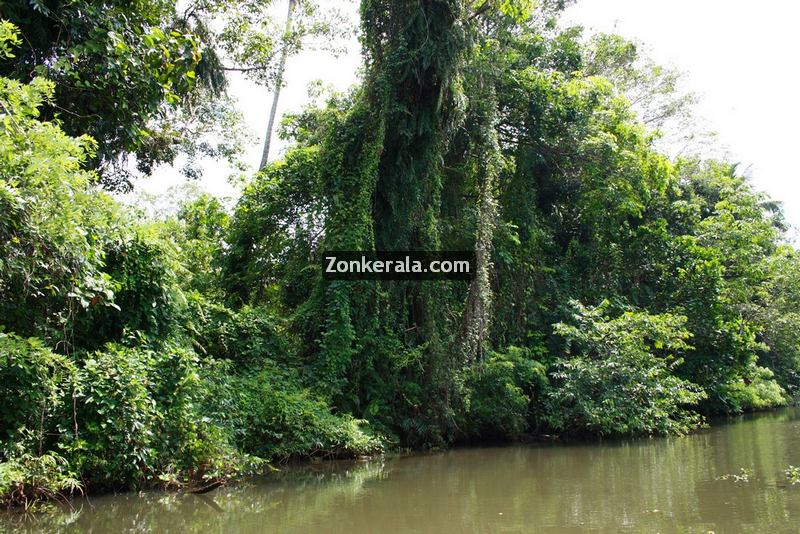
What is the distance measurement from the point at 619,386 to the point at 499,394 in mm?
2380

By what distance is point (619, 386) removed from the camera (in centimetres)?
1180

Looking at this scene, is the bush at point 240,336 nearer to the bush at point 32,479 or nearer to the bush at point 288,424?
the bush at point 288,424

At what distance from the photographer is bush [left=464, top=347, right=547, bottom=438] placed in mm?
11602

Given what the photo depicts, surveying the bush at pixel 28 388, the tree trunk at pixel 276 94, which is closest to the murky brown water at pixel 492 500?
Result: the bush at pixel 28 388

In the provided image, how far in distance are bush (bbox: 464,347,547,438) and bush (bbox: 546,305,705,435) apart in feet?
2.10

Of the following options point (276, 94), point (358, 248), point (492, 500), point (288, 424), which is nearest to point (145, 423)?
point (288, 424)

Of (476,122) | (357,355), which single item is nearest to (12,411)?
(357,355)

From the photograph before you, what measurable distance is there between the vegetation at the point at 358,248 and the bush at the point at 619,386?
60mm

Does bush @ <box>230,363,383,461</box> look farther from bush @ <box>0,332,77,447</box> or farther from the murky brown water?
bush @ <box>0,332,77,447</box>

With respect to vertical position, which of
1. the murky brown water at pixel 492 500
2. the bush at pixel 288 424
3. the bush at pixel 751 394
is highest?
the bush at pixel 751 394

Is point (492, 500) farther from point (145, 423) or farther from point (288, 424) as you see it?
point (145, 423)

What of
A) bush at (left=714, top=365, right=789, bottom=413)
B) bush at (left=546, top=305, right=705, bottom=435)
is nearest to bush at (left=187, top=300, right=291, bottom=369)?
bush at (left=546, top=305, right=705, bottom=435)

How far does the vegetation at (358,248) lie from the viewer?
22.1 feet

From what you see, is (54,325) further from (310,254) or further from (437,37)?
(437,37)
